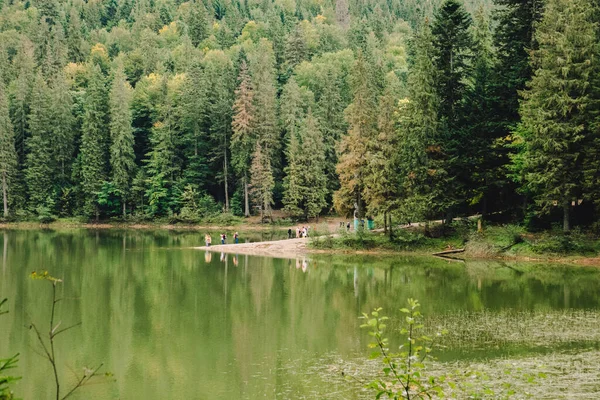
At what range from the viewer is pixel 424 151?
148 ft

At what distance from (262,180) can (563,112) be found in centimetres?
3638

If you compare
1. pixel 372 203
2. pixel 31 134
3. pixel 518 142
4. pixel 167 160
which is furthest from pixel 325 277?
pixel 31 134

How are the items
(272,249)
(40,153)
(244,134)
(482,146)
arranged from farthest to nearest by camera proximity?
(40,153)
(244,134)
(272,249)
(482,146)

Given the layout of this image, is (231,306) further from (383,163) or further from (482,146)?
(482,146)

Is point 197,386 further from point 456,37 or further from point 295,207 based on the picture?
point 295,207

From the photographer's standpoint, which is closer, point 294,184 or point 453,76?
point 453,76

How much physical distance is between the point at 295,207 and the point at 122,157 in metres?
21.0

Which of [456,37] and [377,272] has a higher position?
[456,37]

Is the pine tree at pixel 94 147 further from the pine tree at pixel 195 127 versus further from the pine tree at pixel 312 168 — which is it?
the pine tree at pixel 312 168

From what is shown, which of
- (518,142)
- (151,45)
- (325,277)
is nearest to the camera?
(325,277)

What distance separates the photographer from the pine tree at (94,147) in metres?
77.2

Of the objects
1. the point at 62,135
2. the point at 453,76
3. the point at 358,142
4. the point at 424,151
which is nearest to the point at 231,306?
the point at 424,151

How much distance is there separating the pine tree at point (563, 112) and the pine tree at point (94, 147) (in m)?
49.9

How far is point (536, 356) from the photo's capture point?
763 inches
